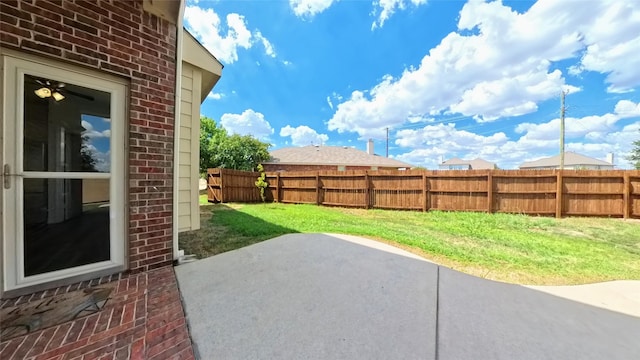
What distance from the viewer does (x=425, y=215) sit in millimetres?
8055

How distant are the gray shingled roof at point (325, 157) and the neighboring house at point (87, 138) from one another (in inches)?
736

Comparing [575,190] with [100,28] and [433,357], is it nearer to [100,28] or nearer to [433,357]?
[433,357]

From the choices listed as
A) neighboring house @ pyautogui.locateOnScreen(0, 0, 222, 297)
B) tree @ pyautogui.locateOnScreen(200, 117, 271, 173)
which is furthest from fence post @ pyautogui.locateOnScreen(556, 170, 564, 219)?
tree @ pyautogui.locateOnScreen(200, 117, 271, 173)

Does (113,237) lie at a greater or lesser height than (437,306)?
greater

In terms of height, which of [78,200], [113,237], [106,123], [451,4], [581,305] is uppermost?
[451,4]

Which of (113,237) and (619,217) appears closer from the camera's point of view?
(113,237)

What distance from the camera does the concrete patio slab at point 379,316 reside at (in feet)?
5.35

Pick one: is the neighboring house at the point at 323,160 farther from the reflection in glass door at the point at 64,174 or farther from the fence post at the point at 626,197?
the reflection in glass door at the point at 64,174

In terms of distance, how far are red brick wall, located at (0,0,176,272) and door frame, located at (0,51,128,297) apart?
0.32ft

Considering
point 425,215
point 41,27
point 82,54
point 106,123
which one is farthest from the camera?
point 425,215

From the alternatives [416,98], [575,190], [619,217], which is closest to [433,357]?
[575,190]

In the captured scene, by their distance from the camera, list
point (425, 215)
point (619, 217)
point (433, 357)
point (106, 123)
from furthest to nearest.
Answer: point (425, 215) < point (619, 217) < point (106, 123) < point (433, 357)

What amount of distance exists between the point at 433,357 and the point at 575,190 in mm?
9319

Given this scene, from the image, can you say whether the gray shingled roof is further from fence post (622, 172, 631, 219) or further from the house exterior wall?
the house exterior wall
